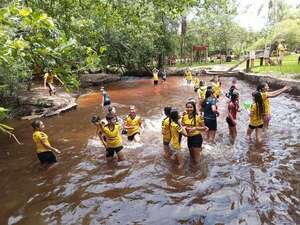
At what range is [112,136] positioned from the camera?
945cm

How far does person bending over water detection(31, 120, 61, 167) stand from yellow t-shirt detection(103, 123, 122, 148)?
129cm

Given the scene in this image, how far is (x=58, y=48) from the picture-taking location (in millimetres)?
4344

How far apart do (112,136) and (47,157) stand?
188 cm

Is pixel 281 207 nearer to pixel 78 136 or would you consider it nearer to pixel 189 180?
pixel 189 180

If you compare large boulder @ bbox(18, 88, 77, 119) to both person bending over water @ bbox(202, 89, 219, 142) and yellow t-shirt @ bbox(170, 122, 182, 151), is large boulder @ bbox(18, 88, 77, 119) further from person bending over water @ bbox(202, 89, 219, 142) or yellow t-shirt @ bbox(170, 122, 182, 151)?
yellow t-shirt @ bbox(170, 122, 182, 151)

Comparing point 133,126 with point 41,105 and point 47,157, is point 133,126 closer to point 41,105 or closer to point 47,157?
point 47,157

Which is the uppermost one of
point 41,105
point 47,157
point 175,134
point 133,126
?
point 175,134

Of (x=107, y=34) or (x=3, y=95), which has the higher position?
(x=107, y=34)

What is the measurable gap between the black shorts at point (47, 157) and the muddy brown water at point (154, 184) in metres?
0.28

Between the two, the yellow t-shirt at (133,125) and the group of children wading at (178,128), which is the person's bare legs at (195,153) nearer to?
the group of children wading at (178,128)

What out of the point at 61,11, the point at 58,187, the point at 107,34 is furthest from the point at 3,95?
the point at 107,34

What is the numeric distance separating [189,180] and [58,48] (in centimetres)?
515

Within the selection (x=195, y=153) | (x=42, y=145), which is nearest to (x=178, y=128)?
(x=195, y=153)

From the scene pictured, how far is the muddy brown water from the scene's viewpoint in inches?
275
